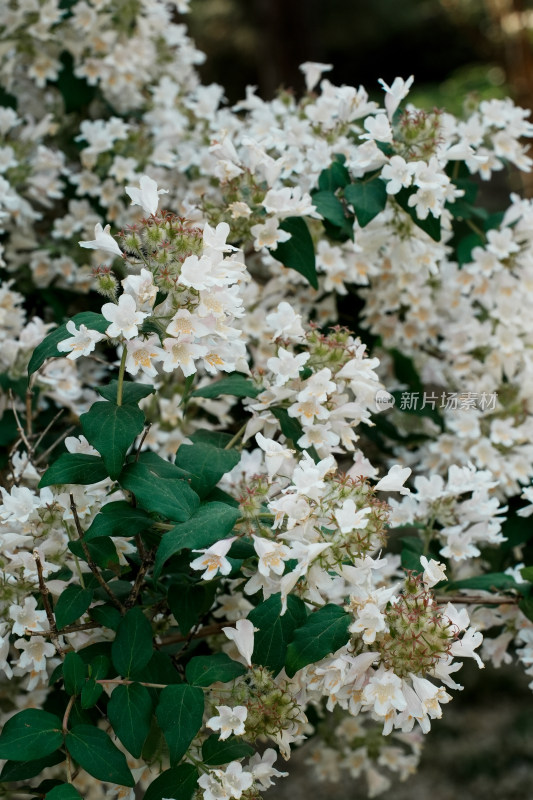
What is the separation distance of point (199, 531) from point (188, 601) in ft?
0.81

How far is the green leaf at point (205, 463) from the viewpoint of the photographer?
1466 mm

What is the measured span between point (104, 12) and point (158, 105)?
0.29 meters

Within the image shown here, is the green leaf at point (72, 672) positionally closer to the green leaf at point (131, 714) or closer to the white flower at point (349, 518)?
the green leaf at point (131, 714)

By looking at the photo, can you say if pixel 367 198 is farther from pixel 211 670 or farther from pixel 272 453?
pixel 211 670

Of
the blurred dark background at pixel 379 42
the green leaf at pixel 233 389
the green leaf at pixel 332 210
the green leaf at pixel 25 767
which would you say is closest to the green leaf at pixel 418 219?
the green leaf at pixel 332 210

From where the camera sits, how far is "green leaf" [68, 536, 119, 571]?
4.72ft

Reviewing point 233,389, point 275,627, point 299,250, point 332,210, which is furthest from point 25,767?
point 332,210

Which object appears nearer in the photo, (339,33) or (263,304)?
(263,304)

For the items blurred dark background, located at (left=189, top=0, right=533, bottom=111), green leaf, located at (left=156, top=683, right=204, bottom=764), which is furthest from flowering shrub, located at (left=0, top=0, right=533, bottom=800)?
blurred dark background, located at (left=189, top=0, right=533, bottom=111)

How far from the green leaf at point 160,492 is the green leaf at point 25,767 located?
0.42 meters

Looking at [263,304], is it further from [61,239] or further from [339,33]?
[339,33]

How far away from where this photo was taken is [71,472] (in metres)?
1.38

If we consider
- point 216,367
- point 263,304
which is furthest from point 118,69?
point 216,367

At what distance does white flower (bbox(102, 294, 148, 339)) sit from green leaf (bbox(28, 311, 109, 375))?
0.05 m
